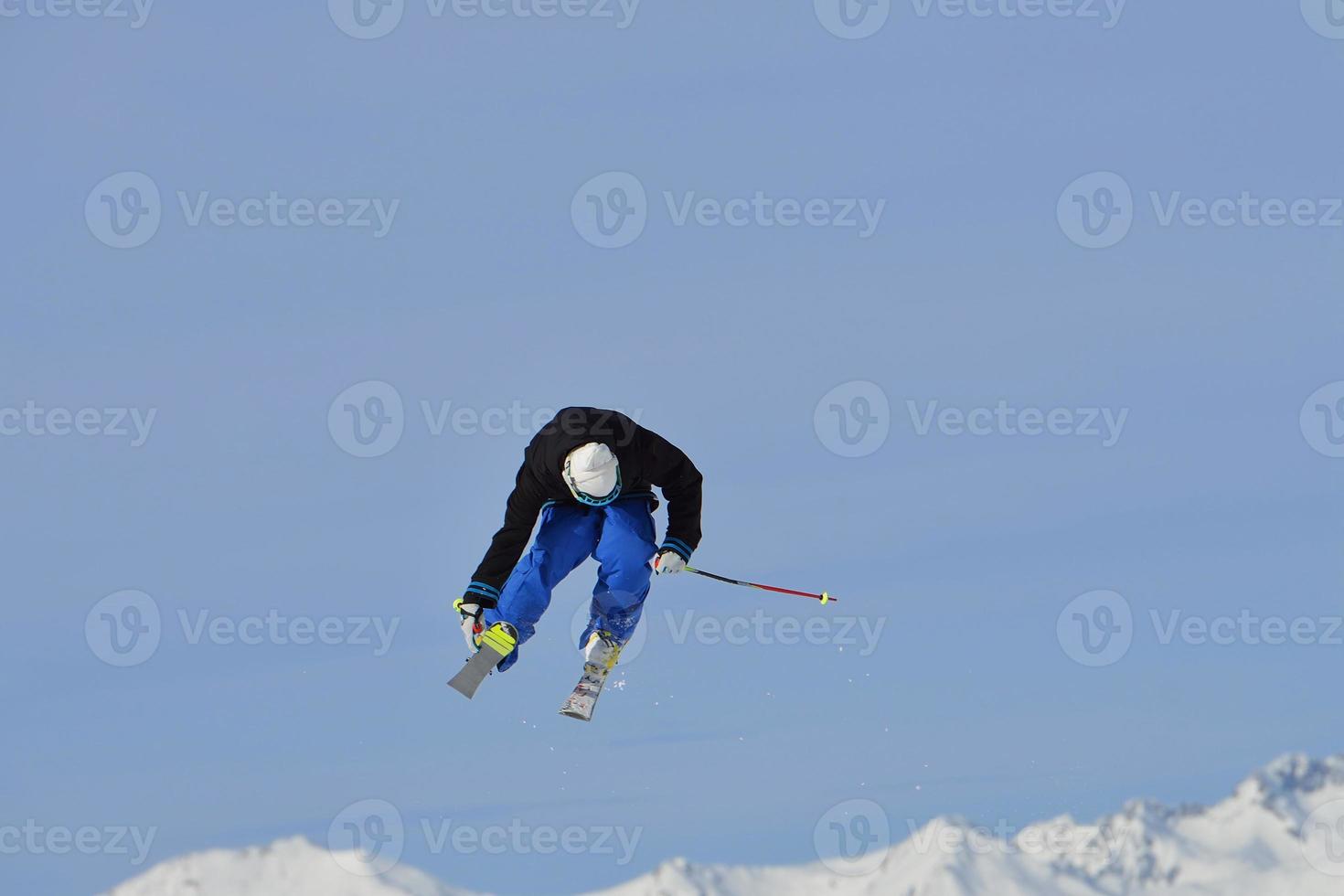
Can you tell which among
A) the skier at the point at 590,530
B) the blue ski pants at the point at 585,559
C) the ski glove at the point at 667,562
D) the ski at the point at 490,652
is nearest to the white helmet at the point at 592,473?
the skier at the point at 590,530

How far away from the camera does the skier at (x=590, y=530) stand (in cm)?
1831

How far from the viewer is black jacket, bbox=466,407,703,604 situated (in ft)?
60.1

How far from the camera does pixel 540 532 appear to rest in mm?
18812

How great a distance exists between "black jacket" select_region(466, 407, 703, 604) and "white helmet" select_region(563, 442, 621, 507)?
10 cm

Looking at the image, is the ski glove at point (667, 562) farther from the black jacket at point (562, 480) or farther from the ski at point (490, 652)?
the ski at point (490, 652)

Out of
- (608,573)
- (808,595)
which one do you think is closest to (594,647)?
(608,573)

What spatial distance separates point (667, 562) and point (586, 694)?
1697 mm

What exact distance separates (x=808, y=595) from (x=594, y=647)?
2.45 m

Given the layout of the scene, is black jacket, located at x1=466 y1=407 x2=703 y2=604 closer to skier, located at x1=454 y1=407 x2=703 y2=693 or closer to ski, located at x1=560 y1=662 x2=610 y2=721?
skier, located at x1=454 y1=407 x2=703 y2=693

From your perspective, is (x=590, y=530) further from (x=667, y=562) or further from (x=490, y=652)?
(x=490, y=652)

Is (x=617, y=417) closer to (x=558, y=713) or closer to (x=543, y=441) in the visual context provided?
(x=543, y=441)

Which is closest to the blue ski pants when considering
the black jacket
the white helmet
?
the black jacket

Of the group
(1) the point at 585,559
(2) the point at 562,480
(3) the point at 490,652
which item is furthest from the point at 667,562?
(3) the point at 490,652

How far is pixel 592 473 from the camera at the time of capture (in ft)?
59.3
